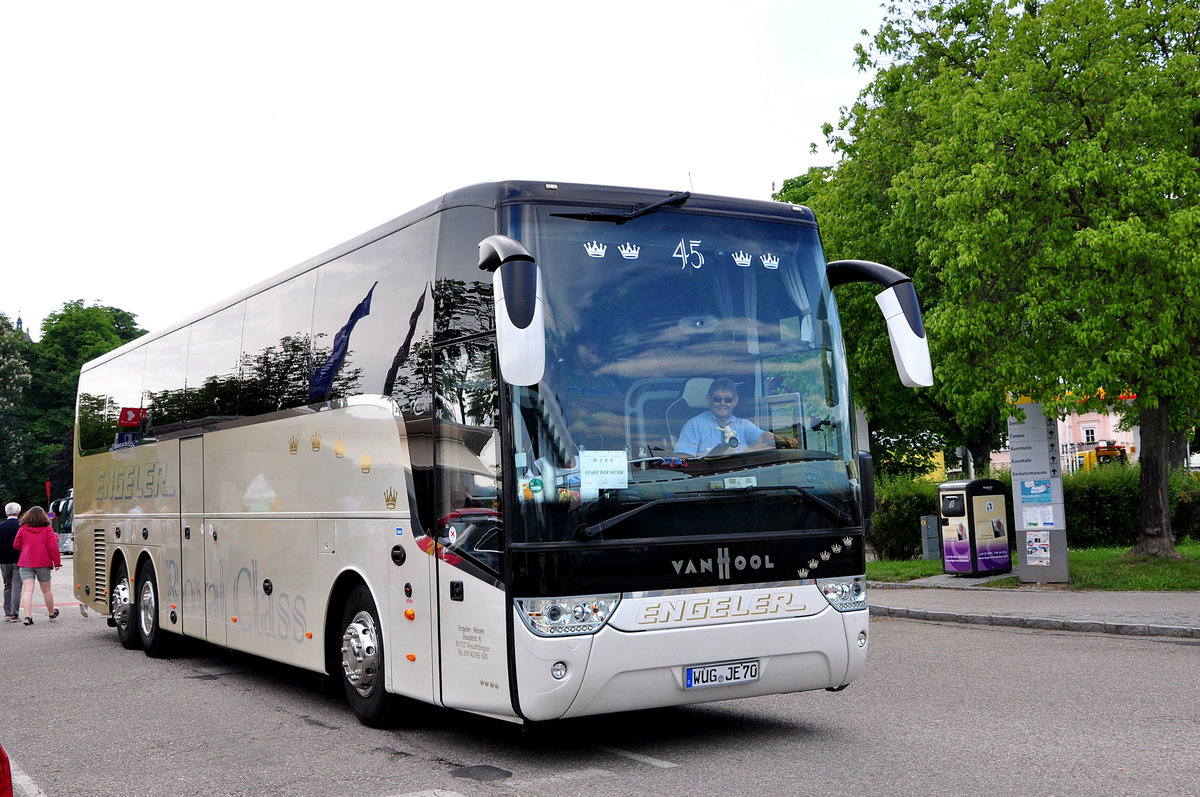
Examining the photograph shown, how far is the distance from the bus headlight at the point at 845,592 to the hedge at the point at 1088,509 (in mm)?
18428

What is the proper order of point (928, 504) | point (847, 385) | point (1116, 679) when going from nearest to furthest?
point (847, 385) → point (1116, 679) → point (928, 504)

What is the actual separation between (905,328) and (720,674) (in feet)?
8.11

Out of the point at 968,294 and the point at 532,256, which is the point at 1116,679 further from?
the point at 968,294

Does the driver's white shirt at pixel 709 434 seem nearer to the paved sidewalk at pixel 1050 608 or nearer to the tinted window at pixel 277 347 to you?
the tinted window at pixel 277 347

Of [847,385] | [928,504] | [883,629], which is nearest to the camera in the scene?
[847,385]

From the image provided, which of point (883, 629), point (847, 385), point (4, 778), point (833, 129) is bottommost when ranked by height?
point (883, 629)

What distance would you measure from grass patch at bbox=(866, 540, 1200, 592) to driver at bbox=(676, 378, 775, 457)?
12098 millimetres

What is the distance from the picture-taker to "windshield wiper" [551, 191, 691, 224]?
7.37m

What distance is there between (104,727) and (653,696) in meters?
4.69

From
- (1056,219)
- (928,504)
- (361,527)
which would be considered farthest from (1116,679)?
(928,504)

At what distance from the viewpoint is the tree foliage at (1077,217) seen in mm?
17281

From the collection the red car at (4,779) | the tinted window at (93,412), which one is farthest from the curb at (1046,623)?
the red car at (4,779)

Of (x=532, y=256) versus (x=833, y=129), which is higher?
(x=833, y=129)

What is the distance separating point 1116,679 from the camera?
398 inches
